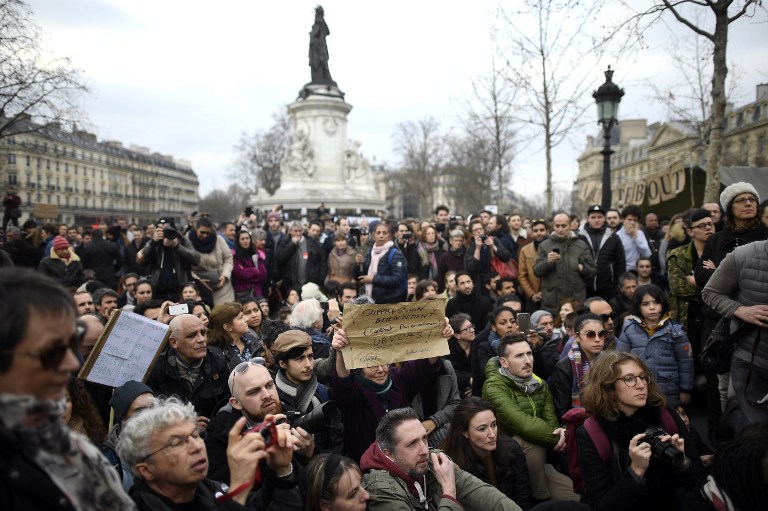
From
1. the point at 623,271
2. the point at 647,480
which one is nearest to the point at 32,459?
the point at 647,480

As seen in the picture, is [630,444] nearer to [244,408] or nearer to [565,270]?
[244,408]

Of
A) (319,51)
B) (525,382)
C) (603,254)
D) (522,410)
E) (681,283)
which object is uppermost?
(319,51)

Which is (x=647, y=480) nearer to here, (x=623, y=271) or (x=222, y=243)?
(x=623, y=271)

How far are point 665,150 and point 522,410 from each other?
243 ft

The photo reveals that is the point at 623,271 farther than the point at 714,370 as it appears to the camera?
Yes

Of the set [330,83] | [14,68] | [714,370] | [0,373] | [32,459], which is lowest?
[714,370]

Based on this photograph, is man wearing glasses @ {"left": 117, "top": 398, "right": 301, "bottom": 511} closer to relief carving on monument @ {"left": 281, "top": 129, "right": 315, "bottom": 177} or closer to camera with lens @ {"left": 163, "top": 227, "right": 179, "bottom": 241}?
camera with lens @ {"left": 163, "top": 227, "right": 179, "bottom": 241}

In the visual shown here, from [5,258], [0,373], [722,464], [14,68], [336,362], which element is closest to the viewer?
[0,373]

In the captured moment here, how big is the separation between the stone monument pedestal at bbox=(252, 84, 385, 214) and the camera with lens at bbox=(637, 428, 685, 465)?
78.5 feet

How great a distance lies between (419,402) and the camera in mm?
4574

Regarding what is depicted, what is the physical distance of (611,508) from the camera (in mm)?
2984

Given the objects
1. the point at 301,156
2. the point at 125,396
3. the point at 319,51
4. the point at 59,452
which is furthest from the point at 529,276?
the point at 319,51

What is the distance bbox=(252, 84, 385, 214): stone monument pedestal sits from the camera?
26.9 metres

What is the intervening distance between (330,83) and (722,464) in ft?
92.2
